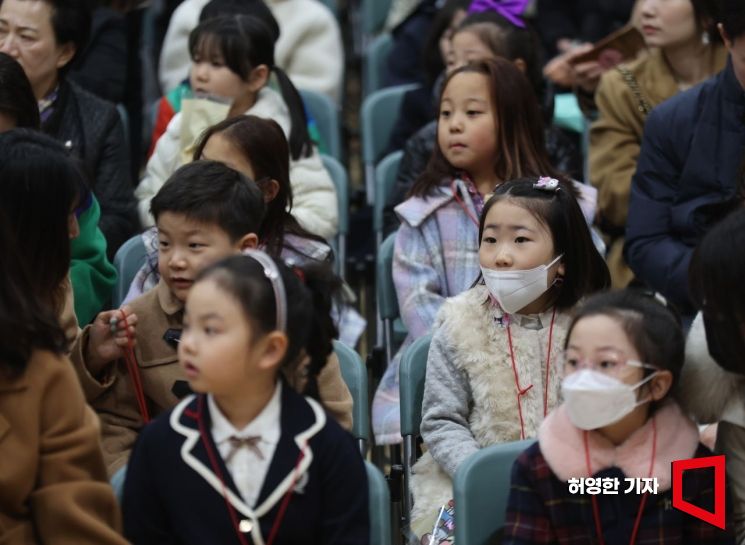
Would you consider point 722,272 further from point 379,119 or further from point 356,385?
point 379,119

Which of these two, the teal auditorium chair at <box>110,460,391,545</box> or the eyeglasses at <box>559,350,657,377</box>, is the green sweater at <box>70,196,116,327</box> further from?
the eyeglasses at <box>559,350,657,377</box>

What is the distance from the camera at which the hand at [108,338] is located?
266 centimetres

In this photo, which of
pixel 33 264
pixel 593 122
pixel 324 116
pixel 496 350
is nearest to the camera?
pixel 33 264

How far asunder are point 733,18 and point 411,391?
1.11 meters

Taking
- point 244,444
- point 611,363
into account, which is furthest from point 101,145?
point 611,363

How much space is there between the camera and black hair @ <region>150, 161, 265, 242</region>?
2725mm

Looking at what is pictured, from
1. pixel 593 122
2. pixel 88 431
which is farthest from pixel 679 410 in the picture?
pixel 593 122

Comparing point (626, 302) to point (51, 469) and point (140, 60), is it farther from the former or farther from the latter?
point (140, 60)

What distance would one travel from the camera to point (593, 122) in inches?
167

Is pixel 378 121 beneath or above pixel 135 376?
above

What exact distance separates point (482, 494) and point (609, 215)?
172 centimetres

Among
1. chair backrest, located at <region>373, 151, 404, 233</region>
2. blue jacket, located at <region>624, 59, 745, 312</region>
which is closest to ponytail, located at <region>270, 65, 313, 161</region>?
chair backrest, located at <region>373, 151, 404, 233</region>

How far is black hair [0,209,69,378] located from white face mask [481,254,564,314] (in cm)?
89

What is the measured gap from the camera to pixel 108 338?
2688mm
